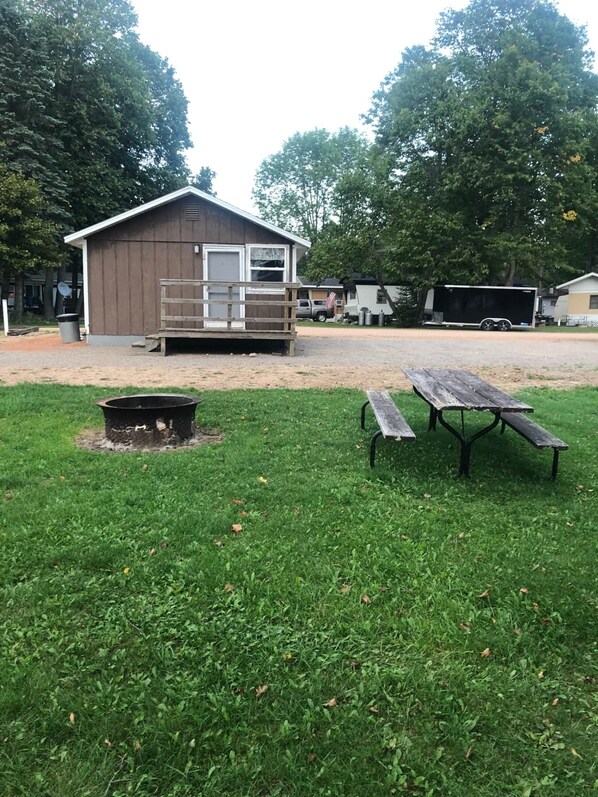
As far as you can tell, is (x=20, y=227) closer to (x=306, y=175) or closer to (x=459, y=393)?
(x=459, y=393)

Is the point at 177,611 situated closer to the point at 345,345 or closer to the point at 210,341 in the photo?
the point at 210,341

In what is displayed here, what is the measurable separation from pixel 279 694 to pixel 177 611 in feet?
2.20

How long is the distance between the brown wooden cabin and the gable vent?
0.02 metres

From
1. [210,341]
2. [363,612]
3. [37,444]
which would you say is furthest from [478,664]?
[210,341]

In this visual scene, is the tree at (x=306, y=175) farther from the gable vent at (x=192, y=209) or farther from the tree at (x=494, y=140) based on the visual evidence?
the gable vent at (x=192, y=209)

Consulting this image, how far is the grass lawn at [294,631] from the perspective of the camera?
1794 millimetres

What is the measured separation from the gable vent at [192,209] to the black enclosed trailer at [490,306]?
21.2m

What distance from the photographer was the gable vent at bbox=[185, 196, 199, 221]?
552 inches

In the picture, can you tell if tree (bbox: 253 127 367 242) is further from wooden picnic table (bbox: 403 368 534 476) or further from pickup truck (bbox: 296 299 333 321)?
wooden picnic table (bbox: 403 368 534 476)

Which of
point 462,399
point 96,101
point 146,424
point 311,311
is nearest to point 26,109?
point 96,101

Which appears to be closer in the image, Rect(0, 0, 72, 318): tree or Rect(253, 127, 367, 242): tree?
Rect(0, 0, 72, 318): tree

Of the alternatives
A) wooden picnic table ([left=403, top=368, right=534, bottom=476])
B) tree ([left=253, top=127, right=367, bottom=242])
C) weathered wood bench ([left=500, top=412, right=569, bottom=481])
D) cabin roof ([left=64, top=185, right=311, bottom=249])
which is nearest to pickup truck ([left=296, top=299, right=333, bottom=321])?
tree ([left=253, top=127, right=367, bottom=242])

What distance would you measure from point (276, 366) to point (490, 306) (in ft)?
79.4

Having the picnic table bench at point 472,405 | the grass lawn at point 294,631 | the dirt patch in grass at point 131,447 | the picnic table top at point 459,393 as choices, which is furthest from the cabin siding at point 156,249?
the grass lawn at point 294,631
